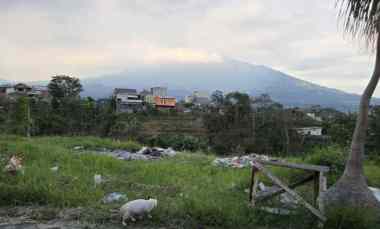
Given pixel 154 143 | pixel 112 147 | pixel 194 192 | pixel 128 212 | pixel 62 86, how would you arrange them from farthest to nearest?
pixel 62 86 → pixel 154 143 → pixel 112 147 → pixel 194 192 → pixel 128 212

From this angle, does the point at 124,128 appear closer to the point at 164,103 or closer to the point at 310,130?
the point at 310,130

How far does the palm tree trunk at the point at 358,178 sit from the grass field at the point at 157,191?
1.29 feet

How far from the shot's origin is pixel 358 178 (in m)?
2.74

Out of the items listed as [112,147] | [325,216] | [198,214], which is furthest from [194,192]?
[112,147]

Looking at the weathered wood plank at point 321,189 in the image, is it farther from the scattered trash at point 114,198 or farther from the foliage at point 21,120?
the foliage at point 21,120

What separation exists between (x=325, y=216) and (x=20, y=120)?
45.2 ft

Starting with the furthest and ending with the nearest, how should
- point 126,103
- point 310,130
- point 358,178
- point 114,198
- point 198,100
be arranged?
point 198,100
point 126,103
point 310,130
point 114,198
point 358,178

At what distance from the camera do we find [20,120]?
12906 mm

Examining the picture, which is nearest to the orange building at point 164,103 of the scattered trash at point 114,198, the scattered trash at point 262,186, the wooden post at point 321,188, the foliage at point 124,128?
the foliage at point 124,128

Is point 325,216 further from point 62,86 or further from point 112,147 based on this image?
point 62,86

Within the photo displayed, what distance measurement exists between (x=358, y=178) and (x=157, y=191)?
7.22 feet

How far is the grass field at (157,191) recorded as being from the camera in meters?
2.55

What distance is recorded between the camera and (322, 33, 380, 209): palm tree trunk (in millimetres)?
2662

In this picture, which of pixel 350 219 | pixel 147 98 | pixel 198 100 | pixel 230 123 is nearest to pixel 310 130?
pixel 230 123
